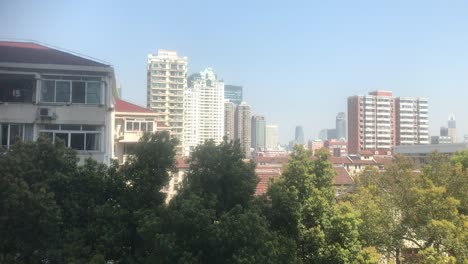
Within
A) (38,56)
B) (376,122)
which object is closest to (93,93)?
(38,56)

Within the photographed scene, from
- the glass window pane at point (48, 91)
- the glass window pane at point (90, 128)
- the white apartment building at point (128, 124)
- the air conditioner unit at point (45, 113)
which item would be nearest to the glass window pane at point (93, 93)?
the glass window pane at point (90, 128)

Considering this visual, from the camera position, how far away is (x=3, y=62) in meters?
10.5

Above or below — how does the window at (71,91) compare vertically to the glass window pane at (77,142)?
above

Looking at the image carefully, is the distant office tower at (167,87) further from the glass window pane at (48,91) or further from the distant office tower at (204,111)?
the glass window pane at (48,91)

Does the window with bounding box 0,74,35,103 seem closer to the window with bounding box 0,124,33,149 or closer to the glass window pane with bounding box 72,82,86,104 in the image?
the window with bounding box 0,124,33,149

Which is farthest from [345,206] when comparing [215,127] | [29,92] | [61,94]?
[215,127]

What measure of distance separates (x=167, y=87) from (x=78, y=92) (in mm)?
52327

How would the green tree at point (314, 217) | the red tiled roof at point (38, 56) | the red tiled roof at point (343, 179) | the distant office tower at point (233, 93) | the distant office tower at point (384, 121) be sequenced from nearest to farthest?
1. the green tree at point (314, 217)
2. the red tiled roof at point (38, 56)
3. the red tiled roof at point (343, 179)
4. the distant office tower at point (384, 121)
5. the distant office tower at point (233, 93)

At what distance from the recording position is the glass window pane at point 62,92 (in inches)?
436

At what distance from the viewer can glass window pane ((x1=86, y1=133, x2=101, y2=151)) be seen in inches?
449

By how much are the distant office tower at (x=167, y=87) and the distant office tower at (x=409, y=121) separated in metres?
42.4

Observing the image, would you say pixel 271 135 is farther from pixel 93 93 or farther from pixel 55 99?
pixel 55 99

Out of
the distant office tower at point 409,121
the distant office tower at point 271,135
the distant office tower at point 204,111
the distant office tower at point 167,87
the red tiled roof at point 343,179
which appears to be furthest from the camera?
the distant office tower at point 271,135

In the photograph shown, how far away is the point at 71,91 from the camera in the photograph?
1113 cm
